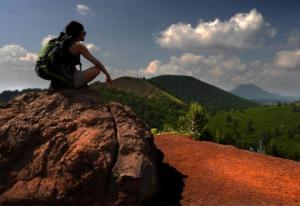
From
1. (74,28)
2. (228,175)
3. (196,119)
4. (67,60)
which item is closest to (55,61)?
(67,60)

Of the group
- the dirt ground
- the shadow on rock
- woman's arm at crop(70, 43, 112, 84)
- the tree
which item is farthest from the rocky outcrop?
the tree

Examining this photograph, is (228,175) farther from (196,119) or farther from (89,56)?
(196,119)

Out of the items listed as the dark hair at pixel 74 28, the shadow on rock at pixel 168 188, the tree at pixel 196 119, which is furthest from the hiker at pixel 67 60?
the tree at pixel 196 119

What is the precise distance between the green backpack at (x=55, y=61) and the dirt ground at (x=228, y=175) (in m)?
5.08

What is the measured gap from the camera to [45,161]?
40.1ft

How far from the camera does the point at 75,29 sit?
12930mm

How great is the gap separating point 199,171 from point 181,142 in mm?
3388

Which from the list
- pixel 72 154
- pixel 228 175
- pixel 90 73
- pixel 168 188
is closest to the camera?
pixel 72 154

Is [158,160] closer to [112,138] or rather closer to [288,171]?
[112,138]

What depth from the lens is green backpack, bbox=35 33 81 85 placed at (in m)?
13.0

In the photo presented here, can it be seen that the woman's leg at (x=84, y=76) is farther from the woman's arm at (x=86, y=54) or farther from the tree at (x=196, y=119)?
the tree at (x=196, y=119)

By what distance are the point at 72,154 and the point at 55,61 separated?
9.50ft

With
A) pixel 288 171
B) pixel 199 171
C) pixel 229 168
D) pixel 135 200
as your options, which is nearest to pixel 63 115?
pixel 135 200

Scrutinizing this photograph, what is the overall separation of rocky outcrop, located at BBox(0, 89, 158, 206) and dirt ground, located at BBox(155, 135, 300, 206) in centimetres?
182
